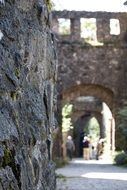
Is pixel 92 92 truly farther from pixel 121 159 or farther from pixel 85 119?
pixel 85 119

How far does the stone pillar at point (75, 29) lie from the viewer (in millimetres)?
21984

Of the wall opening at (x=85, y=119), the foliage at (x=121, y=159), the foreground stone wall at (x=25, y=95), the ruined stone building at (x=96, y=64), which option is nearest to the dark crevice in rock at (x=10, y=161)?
the foreground stone wall at (x=25, y=95)

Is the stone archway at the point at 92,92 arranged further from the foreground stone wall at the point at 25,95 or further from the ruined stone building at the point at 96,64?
the foreground stone wall at the point at 25,95

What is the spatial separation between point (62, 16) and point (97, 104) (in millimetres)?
17010

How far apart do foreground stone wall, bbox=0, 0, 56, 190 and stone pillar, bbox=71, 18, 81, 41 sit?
16.5m

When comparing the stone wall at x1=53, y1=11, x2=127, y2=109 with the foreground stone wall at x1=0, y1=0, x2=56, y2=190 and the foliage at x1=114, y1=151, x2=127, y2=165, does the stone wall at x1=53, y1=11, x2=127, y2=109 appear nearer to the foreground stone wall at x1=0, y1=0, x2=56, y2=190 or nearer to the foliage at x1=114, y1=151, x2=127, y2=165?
the foliage at x1=114, y1=151, x2=127, y2=165

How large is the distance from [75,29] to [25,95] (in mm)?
18198

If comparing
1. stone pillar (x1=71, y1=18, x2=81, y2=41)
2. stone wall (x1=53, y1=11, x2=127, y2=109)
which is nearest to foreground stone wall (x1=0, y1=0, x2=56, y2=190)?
stone pillar (x1=71, y1=18, x2=81, y2=41)

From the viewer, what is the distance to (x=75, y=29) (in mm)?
22203

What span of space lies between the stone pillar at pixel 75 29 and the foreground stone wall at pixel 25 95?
1652cm

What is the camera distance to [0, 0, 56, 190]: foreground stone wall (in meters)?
3.54

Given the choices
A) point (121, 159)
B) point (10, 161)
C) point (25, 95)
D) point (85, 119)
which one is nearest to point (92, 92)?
point (121, 159)

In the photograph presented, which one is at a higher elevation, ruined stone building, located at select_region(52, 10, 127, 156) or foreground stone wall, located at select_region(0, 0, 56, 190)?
ruined stone building, located at select_region(52, 10, 127, 156)

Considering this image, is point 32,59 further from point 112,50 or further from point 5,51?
point 112,50
